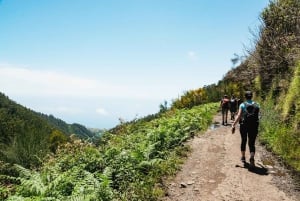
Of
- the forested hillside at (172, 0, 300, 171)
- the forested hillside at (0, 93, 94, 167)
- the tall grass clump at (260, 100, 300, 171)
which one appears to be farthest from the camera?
the forested hillside at (0, 93, 94, 167)

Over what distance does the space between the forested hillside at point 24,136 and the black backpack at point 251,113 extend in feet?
22.2

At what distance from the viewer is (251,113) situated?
11.2 m

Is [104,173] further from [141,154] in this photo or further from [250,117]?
[250,117]

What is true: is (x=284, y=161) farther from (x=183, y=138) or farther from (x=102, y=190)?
(x=102, y=190)

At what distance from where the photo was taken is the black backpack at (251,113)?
36.9 feet

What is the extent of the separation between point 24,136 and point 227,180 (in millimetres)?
48544

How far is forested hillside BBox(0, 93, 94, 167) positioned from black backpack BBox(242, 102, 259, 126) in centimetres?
678

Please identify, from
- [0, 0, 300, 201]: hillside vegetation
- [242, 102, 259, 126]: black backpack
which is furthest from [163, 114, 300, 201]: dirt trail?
[242, 102, 259, 126]: black backpack

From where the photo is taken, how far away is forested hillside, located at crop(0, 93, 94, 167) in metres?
37.1

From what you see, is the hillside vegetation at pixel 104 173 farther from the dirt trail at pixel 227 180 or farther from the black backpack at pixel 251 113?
the black backpack at pixel 251 113

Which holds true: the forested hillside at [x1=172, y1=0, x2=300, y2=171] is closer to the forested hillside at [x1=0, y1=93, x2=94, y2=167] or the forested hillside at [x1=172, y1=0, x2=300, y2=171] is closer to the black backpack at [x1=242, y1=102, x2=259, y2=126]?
the black backpack at [x1=242, y1=102, x2=259, y2=126]

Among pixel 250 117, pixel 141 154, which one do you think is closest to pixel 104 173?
pixel 141 154

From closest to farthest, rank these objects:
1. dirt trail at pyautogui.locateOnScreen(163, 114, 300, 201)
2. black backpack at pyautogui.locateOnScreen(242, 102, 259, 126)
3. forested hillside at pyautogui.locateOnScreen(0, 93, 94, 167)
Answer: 1. dirt trail at pyautogui.locateOnScreen(163, 114, 300, 201)
2. black backpack at pyautogui.locateOnScreen(242, 102, 259, 126)
3. forested hillside at pyautogui.locateOnScreen(0, 93, 94, 167)

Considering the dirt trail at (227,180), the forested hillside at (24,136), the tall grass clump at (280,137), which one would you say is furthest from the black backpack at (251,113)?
the forested hillside at (24,136)
